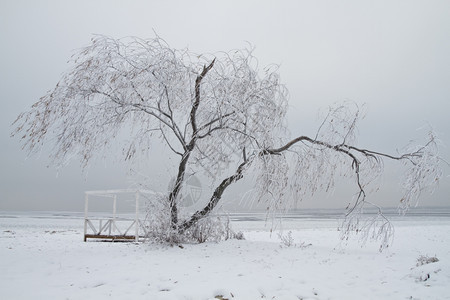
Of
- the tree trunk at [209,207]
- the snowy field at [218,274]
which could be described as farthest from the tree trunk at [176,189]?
the snowy field at [218,274]

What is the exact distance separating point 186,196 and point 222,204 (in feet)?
3.17

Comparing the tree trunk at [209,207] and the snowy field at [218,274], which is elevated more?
the tree trunk at [209,207]

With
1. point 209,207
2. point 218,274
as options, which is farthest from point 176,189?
point 218,274

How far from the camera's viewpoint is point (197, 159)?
390 inches

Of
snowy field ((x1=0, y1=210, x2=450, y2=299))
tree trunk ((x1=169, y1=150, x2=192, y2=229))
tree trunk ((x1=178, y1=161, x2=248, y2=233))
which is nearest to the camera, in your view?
snowy field ((x1=0, y1=210, x2=450, y2=299))

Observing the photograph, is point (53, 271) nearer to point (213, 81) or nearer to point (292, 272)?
point (292, 272)

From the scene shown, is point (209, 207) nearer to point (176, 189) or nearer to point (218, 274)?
point (176, 189)

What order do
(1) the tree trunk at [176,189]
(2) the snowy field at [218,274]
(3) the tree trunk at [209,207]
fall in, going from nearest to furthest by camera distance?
(2) the snowy field at [218,274] → (1) the tree trunk at [176,189] → (3) the tree trunk at [209,207]

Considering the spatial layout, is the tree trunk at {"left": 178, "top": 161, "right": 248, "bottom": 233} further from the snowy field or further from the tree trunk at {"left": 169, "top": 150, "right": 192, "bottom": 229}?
the snowy field

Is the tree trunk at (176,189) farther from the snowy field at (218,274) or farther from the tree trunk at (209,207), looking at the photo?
the snowy field at (218,274)

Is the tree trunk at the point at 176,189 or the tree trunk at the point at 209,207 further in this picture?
the tree trunk at the point at 209,207

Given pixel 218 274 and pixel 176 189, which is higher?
pixel 176 189

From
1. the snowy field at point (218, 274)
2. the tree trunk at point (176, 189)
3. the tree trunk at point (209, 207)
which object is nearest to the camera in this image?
the snowy field at point (218, 274)

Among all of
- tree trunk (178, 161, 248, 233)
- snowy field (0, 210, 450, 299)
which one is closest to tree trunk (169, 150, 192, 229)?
tree trunk (178, 161, 248, 233)
